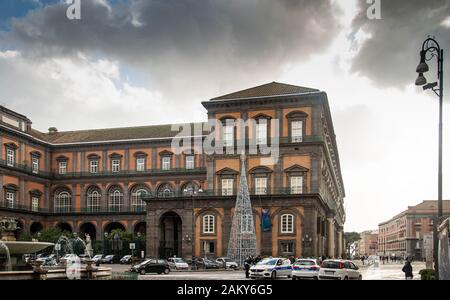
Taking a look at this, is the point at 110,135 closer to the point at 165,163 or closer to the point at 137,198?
the point at 165,163

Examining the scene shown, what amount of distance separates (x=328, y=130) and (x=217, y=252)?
60.4 feet

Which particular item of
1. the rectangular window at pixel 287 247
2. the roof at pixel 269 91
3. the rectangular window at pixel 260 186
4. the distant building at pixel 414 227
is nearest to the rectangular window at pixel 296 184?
the rectangular window at pixel 260 186

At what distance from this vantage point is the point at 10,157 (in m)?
58.4

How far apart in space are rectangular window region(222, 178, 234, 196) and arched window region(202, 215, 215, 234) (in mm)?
2656

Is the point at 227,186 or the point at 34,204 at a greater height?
the point at 227,186

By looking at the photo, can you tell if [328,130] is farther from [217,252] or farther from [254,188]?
[217,252]

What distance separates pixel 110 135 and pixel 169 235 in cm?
1985

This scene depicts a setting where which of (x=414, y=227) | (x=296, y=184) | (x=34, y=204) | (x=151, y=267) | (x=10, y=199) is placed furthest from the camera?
(x=414, y=227)

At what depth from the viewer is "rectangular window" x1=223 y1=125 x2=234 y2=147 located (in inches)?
1951

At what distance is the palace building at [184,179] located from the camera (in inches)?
1858

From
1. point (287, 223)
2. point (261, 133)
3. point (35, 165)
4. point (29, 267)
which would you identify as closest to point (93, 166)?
point (35, 165)
